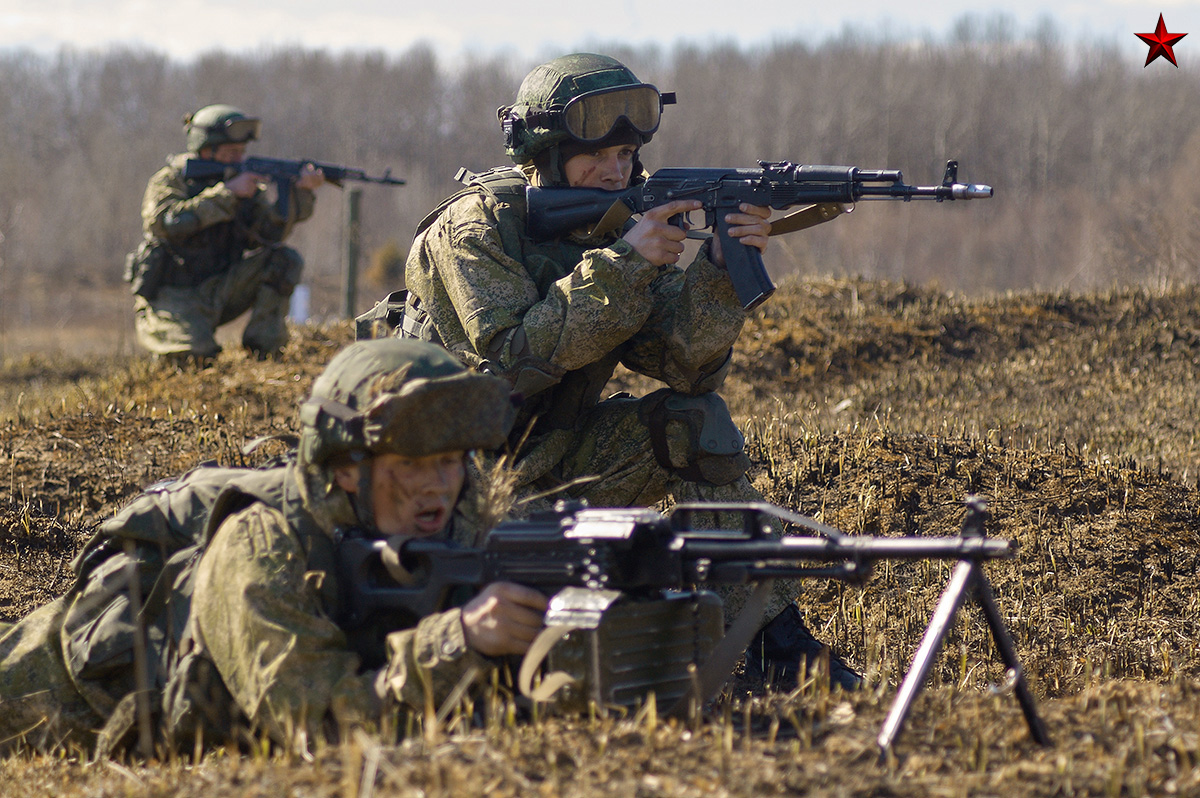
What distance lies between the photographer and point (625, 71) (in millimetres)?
5500

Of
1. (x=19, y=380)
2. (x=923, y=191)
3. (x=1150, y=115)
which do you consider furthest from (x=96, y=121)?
(x=923, y=191)

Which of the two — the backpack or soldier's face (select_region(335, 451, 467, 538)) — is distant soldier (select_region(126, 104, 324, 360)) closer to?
the backpack

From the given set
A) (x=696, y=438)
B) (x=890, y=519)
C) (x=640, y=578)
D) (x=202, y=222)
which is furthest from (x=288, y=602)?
(x=202, y=222)

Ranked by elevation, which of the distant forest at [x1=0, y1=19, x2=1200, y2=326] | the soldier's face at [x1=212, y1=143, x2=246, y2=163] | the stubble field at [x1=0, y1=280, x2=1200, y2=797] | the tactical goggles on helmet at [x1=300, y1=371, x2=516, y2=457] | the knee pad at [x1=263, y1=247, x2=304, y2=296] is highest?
the distant forest at [x1=0, y1=19, x2=1200, y2=326]

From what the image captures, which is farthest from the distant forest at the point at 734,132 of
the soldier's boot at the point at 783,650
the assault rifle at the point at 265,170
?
the soldier's boot at the point at 783,650

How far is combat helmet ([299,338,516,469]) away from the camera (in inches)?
132

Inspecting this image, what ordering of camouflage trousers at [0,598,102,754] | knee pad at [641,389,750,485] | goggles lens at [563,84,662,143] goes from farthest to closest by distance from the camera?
goggles lens at [563,84,662,143] → knee pad at [641,389,750,485] → camouflage trousers at [0,598,102,754]

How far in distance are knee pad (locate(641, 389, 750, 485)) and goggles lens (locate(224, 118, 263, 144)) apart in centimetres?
700

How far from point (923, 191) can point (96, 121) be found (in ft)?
254

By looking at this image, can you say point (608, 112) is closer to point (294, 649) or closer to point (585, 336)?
point (585, 336)

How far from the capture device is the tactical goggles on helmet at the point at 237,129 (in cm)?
1112

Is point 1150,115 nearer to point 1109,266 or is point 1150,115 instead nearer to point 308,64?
point 308,64

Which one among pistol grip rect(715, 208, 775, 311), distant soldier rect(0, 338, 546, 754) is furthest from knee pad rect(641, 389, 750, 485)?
distant soldier rect(0, 338, 546, 754)

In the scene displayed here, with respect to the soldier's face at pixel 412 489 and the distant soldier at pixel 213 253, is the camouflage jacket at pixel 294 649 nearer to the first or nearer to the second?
the soldier's face at pixel 412 489
